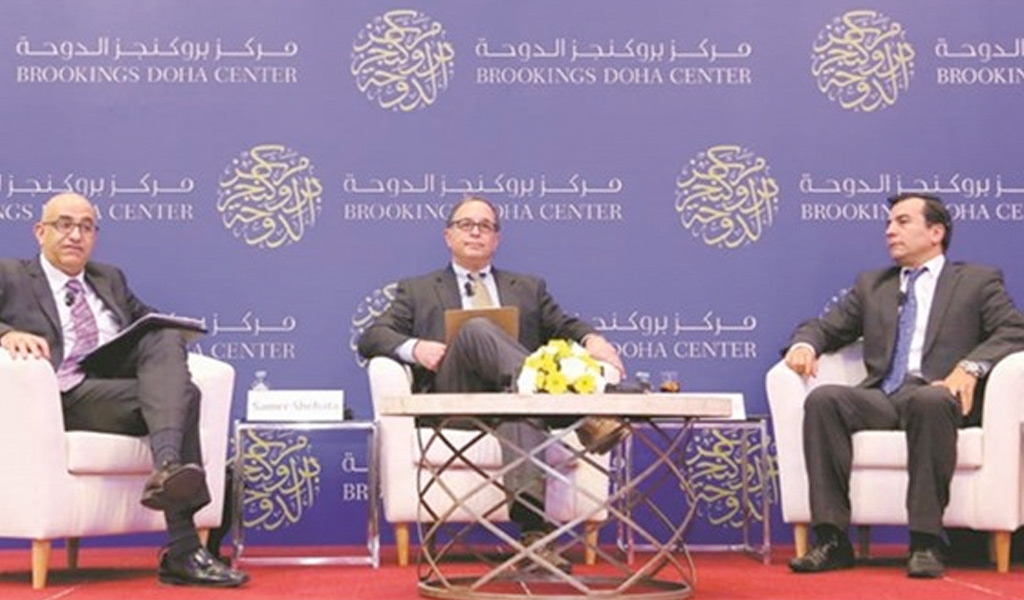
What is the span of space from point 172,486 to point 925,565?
7.07 feet

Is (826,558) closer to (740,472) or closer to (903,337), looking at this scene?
(903,337)

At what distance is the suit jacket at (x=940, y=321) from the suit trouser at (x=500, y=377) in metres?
1.09

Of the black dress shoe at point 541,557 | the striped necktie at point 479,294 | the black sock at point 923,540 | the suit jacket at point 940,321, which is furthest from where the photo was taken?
the striped necktie at point 479,294

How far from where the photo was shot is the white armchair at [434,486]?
196 inches

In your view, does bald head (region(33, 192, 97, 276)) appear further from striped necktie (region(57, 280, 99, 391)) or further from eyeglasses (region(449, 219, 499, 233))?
eyeglasses (region(449, 219, 499, 233))

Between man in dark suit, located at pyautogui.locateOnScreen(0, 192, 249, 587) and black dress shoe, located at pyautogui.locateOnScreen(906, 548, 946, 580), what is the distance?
6.30ft

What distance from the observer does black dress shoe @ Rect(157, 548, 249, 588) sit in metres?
4.27

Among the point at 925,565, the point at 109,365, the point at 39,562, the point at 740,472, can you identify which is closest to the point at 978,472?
the point at 925,565

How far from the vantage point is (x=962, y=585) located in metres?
4.37

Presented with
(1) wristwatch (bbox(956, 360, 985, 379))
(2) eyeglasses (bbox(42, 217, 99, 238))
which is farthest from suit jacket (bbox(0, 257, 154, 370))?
(1) wristwatch (bbox(956, 360, 985, 379))

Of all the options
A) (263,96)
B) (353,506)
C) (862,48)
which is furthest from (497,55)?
(353,506)

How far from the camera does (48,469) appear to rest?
4.39 meters

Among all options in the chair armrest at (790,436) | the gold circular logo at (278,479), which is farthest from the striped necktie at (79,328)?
the chair armrest at (790,436)

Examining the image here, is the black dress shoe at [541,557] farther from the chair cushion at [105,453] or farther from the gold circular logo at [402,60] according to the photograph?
the gold circular logo at [402,60]
